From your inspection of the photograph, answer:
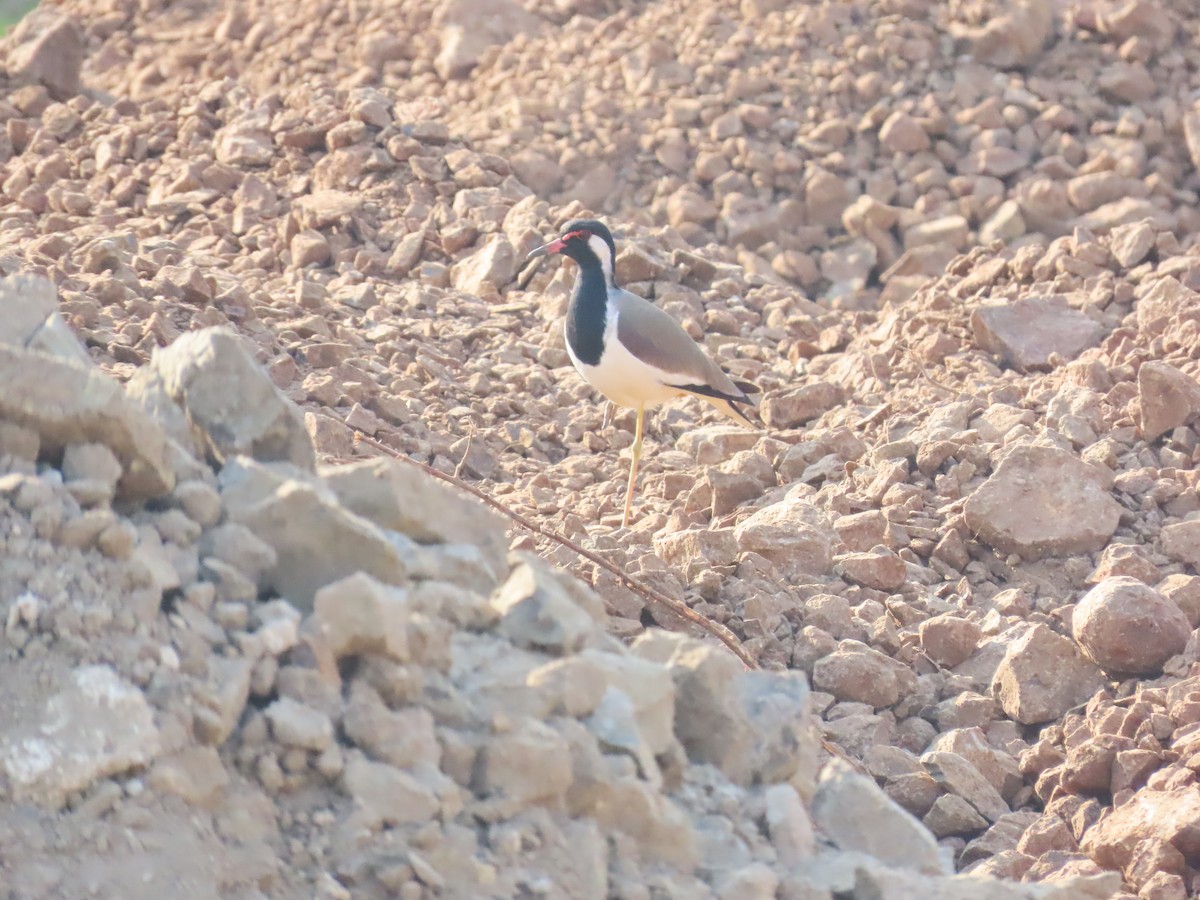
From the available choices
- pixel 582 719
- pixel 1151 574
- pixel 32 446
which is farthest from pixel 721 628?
pixel 32 446

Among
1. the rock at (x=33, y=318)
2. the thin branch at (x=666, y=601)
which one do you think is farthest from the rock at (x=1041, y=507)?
the rock at (x=33, y=318)

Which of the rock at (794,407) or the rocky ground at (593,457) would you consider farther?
the rock at (794,407)

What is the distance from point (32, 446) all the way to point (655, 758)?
1.21 meters

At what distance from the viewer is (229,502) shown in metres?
2.96

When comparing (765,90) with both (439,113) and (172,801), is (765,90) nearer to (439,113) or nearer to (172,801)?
(439,113)

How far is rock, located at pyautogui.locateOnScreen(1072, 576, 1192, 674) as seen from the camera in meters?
4.89

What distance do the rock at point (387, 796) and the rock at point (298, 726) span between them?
0.06m

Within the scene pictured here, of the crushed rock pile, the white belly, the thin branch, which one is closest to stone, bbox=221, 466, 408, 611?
the crushed rock pile

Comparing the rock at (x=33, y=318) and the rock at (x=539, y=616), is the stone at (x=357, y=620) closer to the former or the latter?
the rock at (x=539, y=616)

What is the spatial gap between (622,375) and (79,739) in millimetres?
4446

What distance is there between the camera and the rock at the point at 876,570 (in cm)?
549

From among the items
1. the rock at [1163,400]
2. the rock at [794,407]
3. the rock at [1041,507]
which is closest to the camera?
the rock at [1041,507]

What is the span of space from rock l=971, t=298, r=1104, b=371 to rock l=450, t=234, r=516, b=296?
97.5 inches

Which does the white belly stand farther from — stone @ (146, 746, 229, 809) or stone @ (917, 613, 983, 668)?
stone @ (146, 746, 229, 809)
